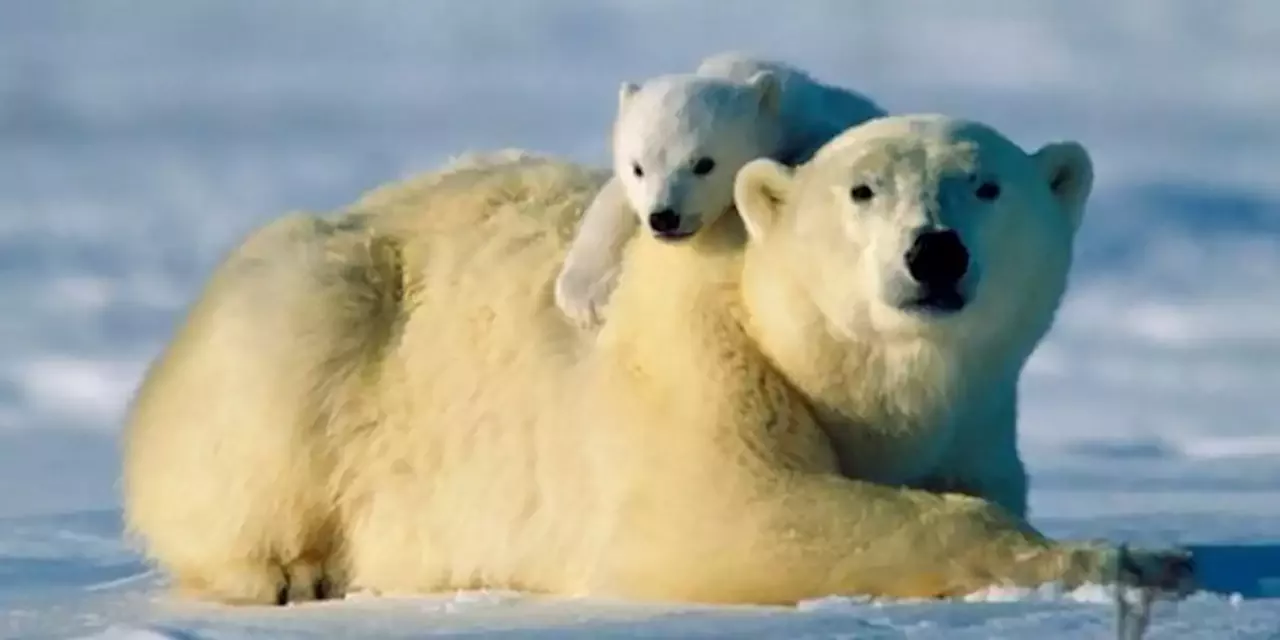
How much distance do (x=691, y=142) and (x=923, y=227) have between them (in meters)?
0.76

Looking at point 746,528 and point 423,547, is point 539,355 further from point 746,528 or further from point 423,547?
point 746,528

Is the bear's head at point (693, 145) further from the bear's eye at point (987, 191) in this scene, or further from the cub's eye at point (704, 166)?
the bear's eye at point (987, 191)

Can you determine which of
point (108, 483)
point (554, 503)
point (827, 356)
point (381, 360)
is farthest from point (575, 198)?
point (108, 483)

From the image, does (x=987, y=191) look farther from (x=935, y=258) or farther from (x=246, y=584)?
(x=246, y=584)

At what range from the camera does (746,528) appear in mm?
5121

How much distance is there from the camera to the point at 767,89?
18.0 feet

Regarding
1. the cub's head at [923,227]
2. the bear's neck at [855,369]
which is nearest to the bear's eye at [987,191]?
the cub's head at [923,227]

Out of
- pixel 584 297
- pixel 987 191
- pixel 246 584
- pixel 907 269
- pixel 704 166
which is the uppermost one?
pixel 704 166

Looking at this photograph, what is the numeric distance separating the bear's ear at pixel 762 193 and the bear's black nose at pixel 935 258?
0.45 m

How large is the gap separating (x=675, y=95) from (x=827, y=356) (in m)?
0.77

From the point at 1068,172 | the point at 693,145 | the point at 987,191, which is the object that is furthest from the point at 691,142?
the point at 1068,172

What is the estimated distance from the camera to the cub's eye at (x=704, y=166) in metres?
5.41

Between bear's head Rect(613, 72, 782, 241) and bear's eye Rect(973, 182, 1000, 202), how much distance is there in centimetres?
67

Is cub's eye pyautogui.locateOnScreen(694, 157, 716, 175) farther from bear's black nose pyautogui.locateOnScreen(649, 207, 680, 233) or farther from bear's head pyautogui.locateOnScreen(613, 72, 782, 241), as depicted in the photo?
bear's black nose pyautogui.locateOnScreen(649, 207, 680, 233)
